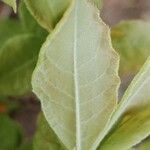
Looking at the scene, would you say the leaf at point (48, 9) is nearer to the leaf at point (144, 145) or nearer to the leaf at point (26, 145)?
the leaf at point (144, 145)

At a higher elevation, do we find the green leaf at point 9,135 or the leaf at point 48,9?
the leaf at point 48,9

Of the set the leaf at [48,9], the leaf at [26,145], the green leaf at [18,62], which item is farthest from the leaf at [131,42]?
the leaf at [26,145]

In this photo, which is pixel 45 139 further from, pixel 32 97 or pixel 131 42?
pixel 32 97

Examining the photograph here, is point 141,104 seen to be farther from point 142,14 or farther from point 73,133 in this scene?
point 142,14

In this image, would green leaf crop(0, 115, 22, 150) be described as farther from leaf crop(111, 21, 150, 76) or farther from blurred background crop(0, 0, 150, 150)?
leaf crop(111, 21, 150, 76)

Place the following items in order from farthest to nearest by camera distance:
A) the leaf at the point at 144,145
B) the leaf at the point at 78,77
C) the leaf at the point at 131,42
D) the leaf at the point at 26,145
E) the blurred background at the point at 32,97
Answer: the blurred background at the point at 32,97 → the leaf at the point at 26,145 → the leaf at the point at 131,42 → the leaf at the point at 144,145 → the leaf at the point at 78,77

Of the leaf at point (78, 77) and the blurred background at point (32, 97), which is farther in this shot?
Answer: the blurred background at point (32, 97)

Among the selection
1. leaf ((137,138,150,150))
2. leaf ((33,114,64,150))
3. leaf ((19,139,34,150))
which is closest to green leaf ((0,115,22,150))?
leaf ((19,139,34,150))
